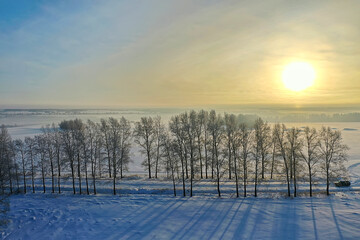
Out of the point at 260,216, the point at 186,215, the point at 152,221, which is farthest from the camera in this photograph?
the point at 186,215

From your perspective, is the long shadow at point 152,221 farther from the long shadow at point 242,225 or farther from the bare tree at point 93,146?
the bare tree at point 93,146

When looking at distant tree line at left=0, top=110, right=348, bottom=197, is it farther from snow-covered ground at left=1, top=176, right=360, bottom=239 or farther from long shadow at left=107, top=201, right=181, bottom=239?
long shadow at left=107, top=201, right=181, bottom=239

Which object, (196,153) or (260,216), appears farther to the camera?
(196,153)

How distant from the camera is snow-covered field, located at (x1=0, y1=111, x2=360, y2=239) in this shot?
19.5 m

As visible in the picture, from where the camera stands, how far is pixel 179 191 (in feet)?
104

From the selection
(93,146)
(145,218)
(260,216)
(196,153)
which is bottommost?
(260,216)

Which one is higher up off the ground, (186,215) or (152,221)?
(152,221)

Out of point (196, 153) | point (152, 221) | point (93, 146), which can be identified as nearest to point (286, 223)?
point (152, 221)

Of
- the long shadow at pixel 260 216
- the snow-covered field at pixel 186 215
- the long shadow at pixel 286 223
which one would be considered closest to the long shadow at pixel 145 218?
the snow-covered field at pixel 186 215

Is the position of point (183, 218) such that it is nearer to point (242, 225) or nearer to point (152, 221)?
point (152, 221)

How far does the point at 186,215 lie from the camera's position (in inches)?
914

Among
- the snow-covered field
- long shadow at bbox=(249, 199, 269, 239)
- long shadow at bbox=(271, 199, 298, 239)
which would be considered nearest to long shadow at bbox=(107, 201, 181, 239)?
the snow-covered field

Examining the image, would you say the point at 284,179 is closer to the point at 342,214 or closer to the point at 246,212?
the point at 342,214

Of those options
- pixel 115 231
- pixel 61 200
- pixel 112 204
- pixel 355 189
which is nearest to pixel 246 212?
pixel 115 231
